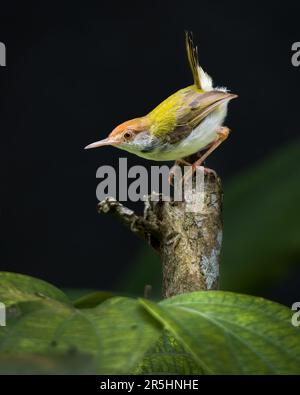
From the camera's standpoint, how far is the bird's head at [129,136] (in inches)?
60.4

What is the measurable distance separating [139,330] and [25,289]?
219 millimetres

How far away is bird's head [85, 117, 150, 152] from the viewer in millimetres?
1534

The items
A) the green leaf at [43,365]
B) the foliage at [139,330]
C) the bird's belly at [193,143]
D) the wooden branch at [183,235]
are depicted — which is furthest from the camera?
the bird's belly at [193,143]

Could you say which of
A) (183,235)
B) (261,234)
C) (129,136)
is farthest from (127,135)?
(261,234)

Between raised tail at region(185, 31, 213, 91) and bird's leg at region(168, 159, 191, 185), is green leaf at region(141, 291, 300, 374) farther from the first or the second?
raised tail at region(185, 31, 213, 91)

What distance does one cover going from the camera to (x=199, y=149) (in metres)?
1.54

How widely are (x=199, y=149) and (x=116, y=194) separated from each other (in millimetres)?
239

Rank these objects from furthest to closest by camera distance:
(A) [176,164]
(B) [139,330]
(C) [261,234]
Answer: (C) [261,234] → (A) [176,164] → (B) [139,330]

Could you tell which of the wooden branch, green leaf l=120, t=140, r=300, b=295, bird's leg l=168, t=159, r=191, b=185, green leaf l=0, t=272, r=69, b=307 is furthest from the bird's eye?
green leaf l=120, t=140, r=300, b=295

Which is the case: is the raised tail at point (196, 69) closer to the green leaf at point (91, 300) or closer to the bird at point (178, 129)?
the bird at point (178, 129)

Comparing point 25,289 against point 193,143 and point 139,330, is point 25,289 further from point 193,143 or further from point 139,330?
point 193,143

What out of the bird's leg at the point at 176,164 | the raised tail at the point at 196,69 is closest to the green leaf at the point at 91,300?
the bird's leg at the point at 176,164

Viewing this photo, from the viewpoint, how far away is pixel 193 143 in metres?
1.52

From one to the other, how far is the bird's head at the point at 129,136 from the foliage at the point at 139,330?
61cm
